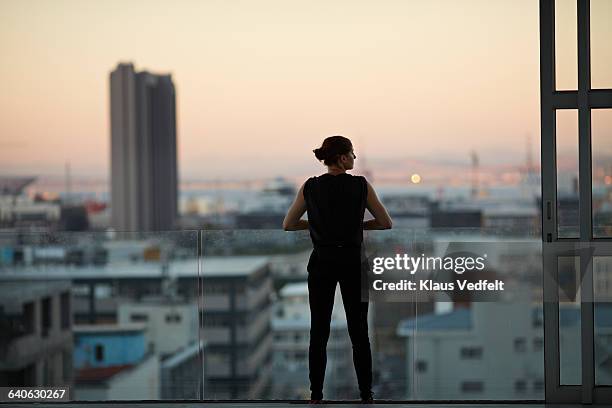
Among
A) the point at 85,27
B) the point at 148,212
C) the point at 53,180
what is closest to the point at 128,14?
the point at 85,27

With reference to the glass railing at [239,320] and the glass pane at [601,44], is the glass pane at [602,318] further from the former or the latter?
the glass pane at [601,44]

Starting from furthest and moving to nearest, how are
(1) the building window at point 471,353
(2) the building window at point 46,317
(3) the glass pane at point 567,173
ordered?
(2) the building window at point 46,317 → (1) the building window at point 471,353 → (3) the glass pane at point 567,173

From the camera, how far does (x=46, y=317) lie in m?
4.67

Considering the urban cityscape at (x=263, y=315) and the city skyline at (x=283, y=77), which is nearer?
the urban cityscape at (x=263, y=315)

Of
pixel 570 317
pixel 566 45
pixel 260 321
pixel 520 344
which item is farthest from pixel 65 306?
pixel 566 45

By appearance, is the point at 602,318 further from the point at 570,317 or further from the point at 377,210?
the point at 377,210

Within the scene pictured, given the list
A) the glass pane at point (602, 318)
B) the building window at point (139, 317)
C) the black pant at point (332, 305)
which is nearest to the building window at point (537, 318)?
the glass pane at point (602, 318)

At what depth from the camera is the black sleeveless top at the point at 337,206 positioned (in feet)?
13.2

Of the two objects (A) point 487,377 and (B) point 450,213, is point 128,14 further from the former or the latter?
(A) point 487,377

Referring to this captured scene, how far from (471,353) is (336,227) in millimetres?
1032

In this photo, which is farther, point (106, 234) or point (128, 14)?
point (128, 14)

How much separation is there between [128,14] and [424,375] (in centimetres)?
1185

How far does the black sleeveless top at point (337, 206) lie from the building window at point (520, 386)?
1109 mm

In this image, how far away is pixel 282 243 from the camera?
4.48 m
